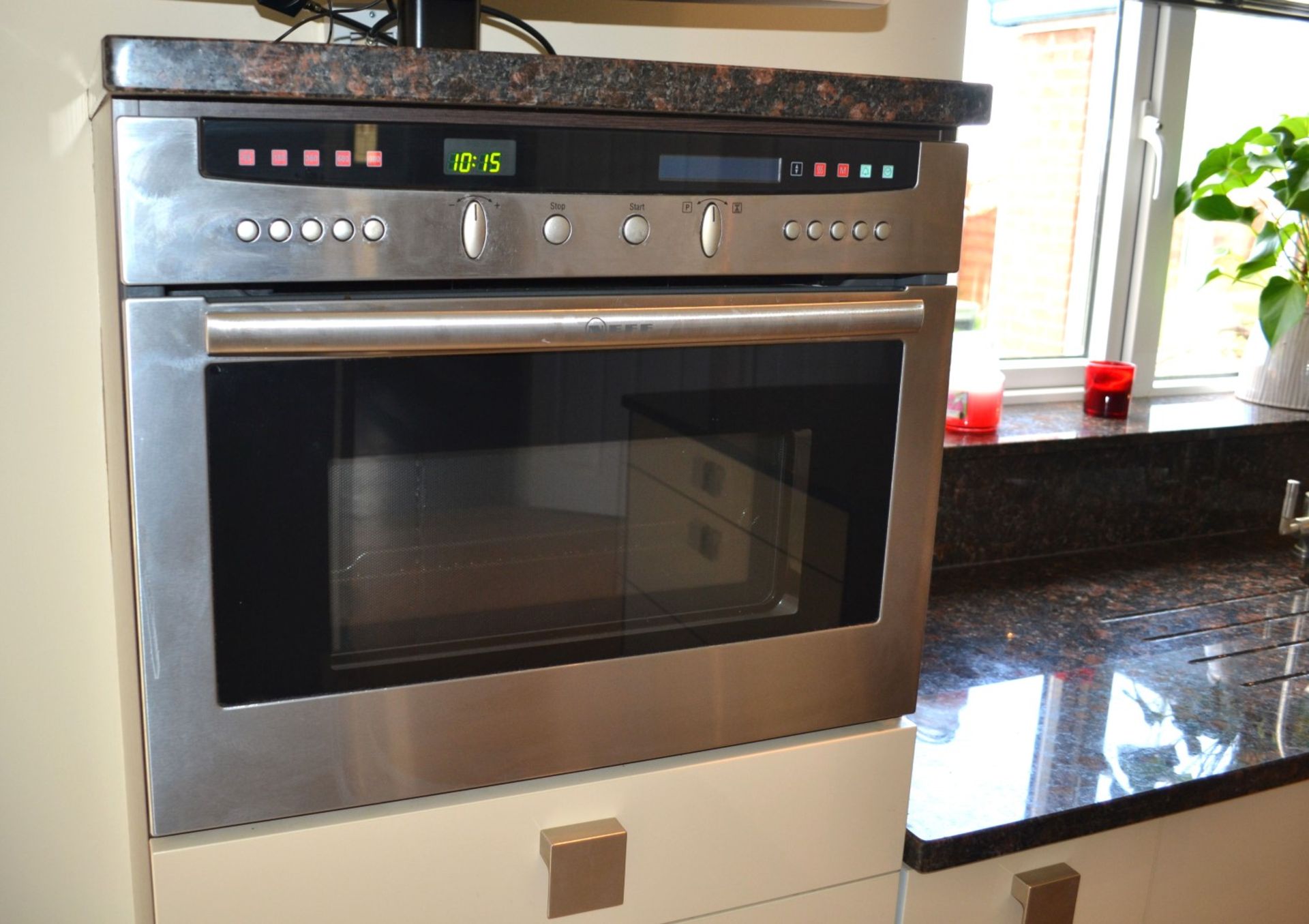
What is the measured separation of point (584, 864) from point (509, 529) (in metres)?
0.29

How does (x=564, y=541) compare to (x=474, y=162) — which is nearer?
(x=474, y=162)

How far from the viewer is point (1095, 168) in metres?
1.98

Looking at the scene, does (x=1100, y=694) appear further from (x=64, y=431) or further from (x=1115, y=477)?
(x=64, y=431)

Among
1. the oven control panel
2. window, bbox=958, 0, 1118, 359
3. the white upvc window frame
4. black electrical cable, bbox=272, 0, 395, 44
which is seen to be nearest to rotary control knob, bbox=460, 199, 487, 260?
the oven control panel

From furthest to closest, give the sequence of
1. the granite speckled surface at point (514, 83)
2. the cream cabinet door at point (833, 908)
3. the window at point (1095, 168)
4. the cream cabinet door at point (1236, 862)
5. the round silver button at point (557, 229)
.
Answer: the window at point (1095, 168) → the cream cabinet door at point (1236, 862) → the cream cabinet door at point (833, 908) → the round silver button at point (557, 229) → the granite speckled surface at point (514, 83)

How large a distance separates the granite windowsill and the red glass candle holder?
0.02 metres

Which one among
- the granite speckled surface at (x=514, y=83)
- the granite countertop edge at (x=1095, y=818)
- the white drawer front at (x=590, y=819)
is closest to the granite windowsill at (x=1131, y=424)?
the granite countertop edge at (x=1095, y=818)

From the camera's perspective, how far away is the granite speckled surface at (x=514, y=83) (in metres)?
0.73

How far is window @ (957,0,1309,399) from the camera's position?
187 cm

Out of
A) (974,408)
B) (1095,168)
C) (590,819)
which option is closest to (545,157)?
(590,819)

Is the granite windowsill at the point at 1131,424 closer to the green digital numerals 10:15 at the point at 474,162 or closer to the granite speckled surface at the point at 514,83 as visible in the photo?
the granite speckled surface at the point at 514,83

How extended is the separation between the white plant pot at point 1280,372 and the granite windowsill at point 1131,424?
19 mm

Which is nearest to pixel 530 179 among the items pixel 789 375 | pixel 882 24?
pixel 789 375

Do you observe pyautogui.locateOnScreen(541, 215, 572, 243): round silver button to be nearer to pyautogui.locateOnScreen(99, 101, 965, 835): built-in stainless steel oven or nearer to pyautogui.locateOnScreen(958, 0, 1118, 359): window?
pyautogui.locateOnScreen(99, 101, 965, 835): built-in stainless steel oven
